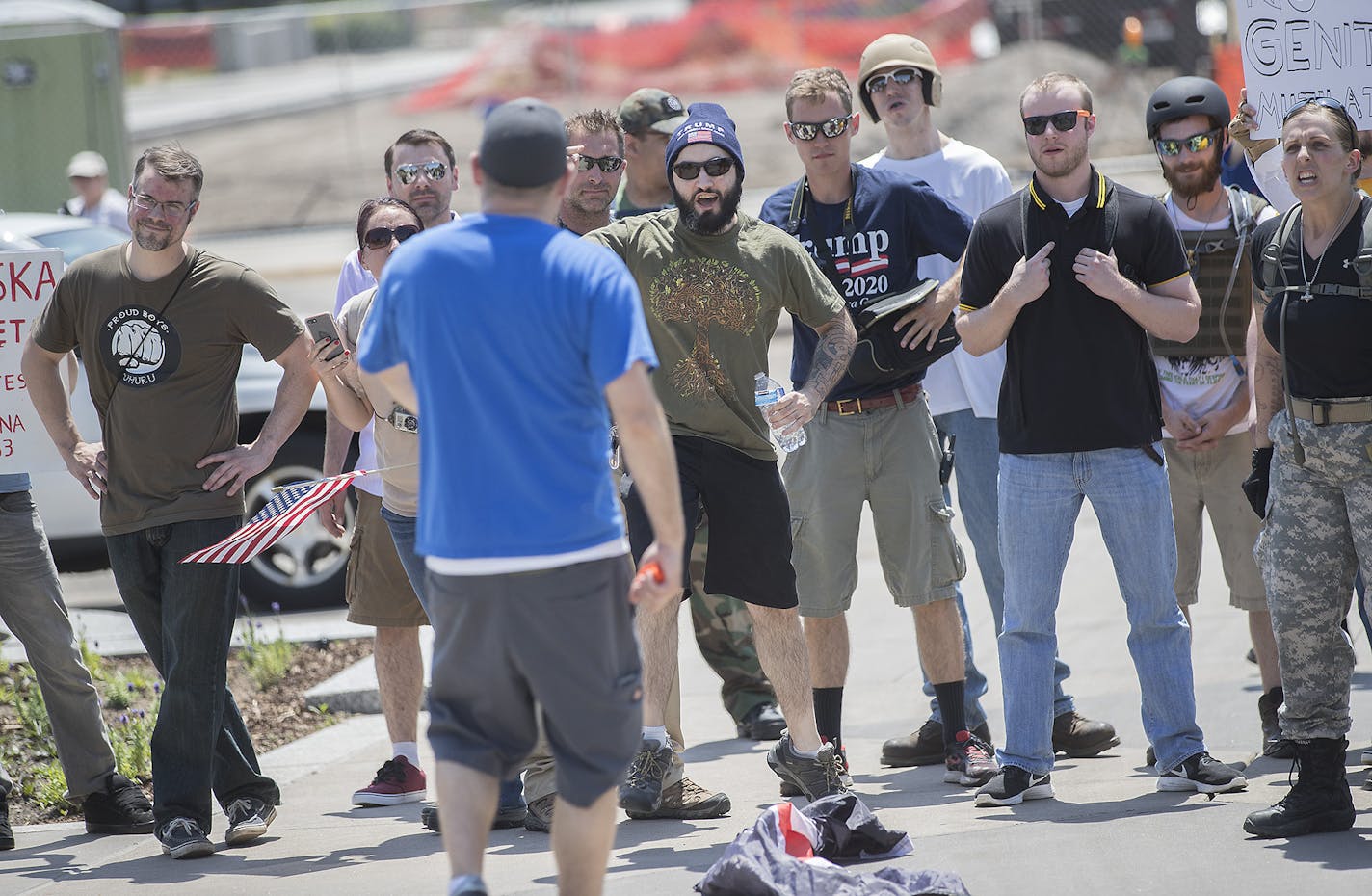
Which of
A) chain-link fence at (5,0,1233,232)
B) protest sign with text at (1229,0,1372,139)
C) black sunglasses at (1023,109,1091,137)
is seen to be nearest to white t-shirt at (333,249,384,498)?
black sunglasses at (1023,109,1091,137)

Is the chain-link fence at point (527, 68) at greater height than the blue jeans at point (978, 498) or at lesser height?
greater

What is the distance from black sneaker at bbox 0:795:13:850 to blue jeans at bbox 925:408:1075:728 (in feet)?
11.2

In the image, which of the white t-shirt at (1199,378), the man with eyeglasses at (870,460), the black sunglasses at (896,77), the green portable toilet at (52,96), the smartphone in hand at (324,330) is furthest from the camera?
the green portable toilet at (52,96)

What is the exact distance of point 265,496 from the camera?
947 centimetres

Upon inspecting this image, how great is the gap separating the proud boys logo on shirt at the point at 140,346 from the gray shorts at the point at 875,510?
220 cm

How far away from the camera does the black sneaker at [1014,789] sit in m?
5.68

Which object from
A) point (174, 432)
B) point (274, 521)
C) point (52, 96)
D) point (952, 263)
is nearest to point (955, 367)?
point (952, 263)

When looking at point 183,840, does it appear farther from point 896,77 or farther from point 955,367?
point 896,77

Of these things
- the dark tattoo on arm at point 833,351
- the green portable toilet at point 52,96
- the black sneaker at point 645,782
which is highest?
the green portable toilet at point 52,96

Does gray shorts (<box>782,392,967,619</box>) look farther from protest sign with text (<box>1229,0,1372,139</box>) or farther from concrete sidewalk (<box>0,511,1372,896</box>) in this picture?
protest sign with text (<box>1229,0,1372,139</box>)

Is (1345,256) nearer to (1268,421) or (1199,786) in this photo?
(1268,421)

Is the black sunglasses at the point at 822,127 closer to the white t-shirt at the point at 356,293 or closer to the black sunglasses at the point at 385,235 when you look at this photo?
the black sunglasses at the point at 385,235

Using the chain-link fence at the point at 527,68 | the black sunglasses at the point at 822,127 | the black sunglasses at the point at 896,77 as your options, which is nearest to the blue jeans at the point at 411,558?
the black sunglasses at the point at 822,127

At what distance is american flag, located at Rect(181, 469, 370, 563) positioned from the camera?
5.68m
